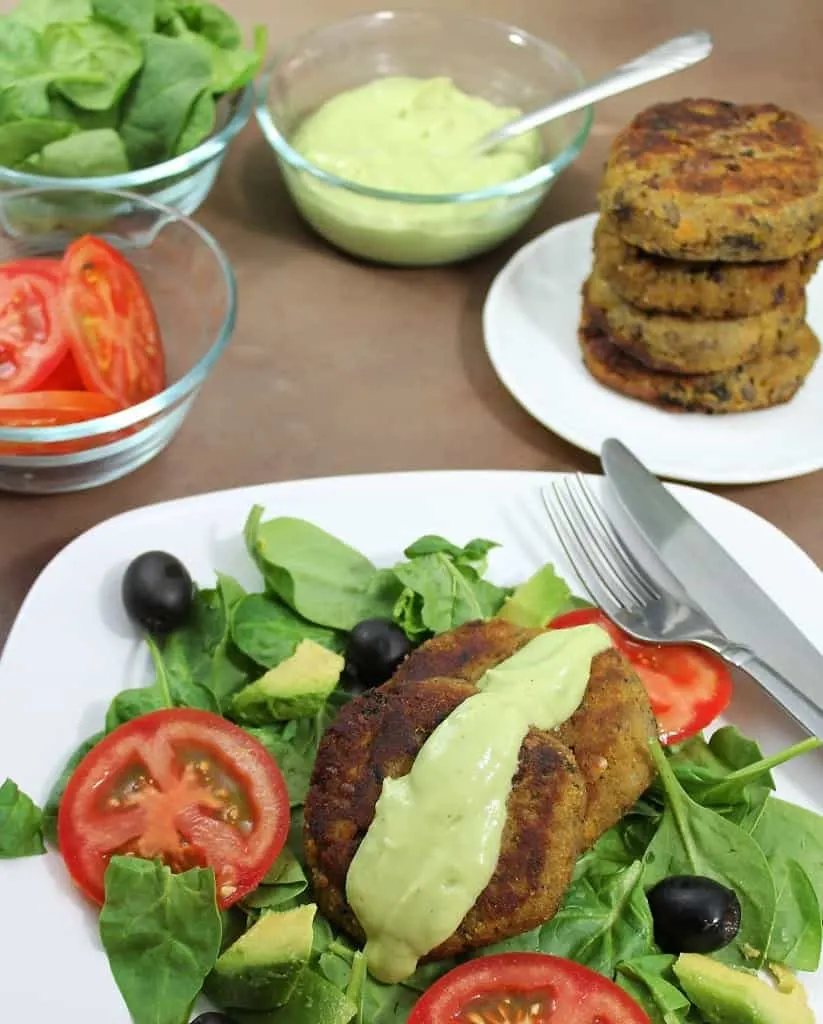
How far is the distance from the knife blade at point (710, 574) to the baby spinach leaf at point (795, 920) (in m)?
0.24

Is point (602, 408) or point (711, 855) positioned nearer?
point (711, 855)

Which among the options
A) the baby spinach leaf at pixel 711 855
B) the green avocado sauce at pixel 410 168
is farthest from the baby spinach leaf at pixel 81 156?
the baby spinach leaf at pixel 711 855

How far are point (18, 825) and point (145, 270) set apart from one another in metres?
1.20

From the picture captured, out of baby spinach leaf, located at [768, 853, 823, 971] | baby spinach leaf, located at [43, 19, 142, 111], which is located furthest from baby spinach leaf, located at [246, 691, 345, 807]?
baby spinach leaf, located at [43, 19, 142, 111]

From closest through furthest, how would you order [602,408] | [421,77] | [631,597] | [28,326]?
[631,597]
[28,326]
[602,408]
[421,77]

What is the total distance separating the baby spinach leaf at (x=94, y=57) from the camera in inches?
87.5

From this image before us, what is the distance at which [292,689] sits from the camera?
1.50m

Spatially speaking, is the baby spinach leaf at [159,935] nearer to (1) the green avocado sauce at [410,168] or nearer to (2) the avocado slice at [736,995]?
(2) the avocado slice at [736,995]

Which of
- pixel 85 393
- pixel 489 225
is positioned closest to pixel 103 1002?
pixel 85 393

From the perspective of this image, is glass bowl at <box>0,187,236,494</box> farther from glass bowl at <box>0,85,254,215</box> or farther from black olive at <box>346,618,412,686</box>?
black olive at <box>346,618,412,686</box>

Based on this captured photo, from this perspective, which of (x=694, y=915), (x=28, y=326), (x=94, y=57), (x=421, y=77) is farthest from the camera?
(x=421, y=77)

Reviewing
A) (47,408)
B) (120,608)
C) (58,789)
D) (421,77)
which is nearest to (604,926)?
(58,789)

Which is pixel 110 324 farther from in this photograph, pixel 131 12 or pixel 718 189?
pixel 718 189

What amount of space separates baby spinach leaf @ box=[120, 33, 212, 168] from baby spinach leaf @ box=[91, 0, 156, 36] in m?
0.05
